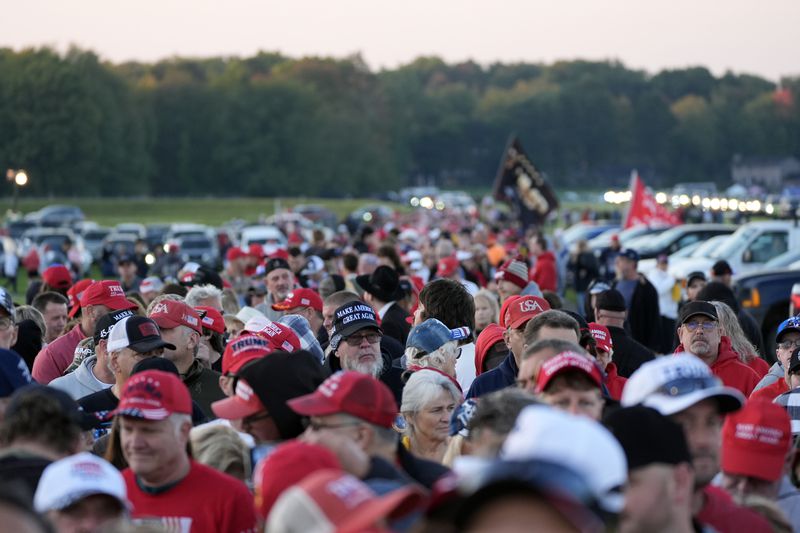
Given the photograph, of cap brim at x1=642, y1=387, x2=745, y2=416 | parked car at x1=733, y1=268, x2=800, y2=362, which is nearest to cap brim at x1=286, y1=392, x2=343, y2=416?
cap brim at x1=642, y1=387, x2=745, y2=416

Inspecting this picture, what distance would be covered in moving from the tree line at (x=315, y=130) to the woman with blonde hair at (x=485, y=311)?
338ft

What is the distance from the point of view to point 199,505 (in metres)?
5.01

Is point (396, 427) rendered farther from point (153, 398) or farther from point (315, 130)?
point (315, 130)

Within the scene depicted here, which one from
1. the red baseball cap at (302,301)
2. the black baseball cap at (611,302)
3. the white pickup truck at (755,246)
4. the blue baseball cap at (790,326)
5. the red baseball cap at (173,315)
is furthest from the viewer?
the white pickup truck at (755,246)

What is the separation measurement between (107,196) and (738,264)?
100114 mm

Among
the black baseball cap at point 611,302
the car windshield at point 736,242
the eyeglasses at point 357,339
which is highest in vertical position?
the black baseball cap at point 611,302

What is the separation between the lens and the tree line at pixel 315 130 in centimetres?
11331

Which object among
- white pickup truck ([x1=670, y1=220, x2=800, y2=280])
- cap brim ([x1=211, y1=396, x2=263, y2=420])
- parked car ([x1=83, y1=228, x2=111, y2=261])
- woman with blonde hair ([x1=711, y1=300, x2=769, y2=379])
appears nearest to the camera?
cap brim ([x1=211, y1=396, x2=263, y2=420])

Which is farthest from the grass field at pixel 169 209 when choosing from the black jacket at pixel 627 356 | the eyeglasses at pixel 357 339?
the eyeglasses at pixel 357 339

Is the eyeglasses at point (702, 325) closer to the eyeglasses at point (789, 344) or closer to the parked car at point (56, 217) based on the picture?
the eyeglasses at point (789, 344)

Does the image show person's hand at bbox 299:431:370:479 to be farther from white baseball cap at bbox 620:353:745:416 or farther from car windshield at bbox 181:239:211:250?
car windshield at bbox 181:239:211:250

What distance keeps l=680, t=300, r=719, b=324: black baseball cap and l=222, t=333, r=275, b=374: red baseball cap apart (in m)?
3.34

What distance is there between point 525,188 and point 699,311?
2021 centimetres

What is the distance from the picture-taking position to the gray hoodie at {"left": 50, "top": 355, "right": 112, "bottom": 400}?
7.91 metres
